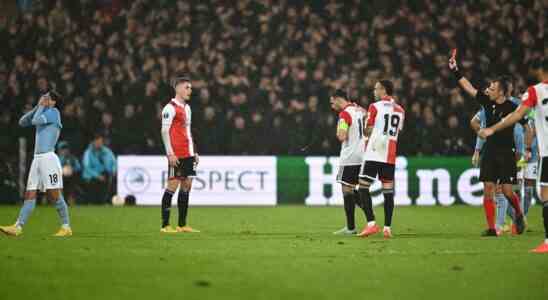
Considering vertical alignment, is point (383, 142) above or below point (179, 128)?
below

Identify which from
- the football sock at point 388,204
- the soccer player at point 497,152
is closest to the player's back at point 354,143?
the football sock at point 388,204

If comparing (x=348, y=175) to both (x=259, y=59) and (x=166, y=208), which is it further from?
(x=259, y=59)

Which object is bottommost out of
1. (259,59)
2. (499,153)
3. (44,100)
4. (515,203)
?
(515,203)

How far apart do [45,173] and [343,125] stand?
432cm

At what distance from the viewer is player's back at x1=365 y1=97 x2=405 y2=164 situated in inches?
560

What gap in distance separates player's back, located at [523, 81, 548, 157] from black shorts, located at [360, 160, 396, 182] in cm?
335

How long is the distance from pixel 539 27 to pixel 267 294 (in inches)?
817

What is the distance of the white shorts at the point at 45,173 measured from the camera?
13.8m

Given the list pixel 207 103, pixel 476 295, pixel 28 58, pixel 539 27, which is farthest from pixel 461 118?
pixel 476 295

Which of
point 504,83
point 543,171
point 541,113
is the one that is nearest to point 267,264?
point 543,171

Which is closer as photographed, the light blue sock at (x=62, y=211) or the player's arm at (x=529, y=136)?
the light blue sock at (x=62, y=211)

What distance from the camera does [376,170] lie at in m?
14.4

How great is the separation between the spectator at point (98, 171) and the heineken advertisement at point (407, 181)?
422 cm

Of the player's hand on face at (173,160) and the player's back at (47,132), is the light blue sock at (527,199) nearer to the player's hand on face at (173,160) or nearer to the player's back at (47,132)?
the player's hand on face at (173,160)
